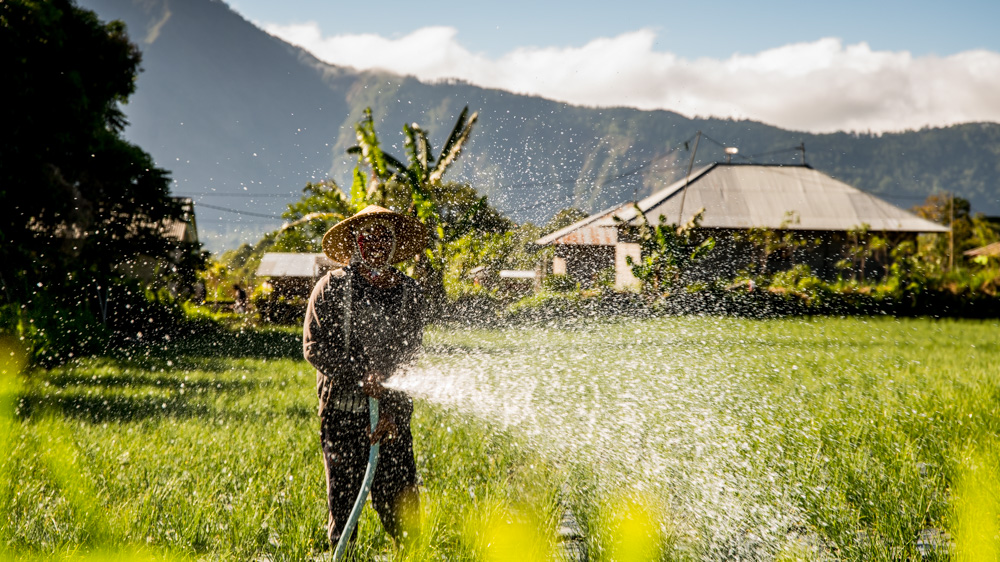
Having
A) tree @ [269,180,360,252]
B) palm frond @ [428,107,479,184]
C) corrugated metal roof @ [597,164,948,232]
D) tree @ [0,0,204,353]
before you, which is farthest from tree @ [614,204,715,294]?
tree @ [0,0,204,353]

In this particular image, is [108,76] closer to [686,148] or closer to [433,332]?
[433,332]

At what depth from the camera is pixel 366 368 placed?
290cm

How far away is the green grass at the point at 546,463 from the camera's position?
3010mm

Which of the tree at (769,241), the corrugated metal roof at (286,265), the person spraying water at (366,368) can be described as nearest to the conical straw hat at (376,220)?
the person spraying water at (366,368)

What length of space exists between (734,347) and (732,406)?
18.2ft

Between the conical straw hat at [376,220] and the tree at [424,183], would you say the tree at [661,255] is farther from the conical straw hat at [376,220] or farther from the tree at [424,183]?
the conical straw hat at [376,220]

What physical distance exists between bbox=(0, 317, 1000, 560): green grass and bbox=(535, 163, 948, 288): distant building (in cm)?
1738

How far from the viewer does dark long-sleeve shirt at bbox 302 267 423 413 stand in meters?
2.84

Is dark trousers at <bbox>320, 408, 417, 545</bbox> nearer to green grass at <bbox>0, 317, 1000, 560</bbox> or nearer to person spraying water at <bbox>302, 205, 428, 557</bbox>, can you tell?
person spraying water at <bbox>302, 205, 428, 557</bbox>

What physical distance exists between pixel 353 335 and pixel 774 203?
29342 millimetres

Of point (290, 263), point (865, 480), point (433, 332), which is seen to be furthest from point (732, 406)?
point (290, 263)

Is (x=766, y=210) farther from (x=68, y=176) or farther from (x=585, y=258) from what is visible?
(x=68, y=176)

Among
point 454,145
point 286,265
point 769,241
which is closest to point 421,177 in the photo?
point 454,145

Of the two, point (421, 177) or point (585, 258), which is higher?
point (421, 177)
